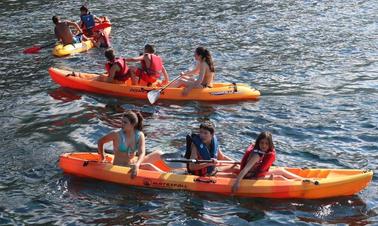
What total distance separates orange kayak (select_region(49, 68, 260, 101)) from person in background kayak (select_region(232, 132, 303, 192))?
4962 millimetres

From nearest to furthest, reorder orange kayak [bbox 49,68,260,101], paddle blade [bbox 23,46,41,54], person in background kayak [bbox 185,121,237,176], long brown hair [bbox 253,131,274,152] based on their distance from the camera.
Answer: long brown hair [bbox 253,131,274,152] < person in background kayak [bbox 185,121,237,176] < orange kayak [bbox 49,68,260,101] < paddle blade [bbox 23,46,41,54]

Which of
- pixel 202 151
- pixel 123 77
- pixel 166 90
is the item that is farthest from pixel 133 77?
pixel 202 151

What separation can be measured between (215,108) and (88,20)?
8.59 metres

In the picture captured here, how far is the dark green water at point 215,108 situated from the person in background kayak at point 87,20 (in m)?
1.04

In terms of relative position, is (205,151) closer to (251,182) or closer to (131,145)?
(251,182)

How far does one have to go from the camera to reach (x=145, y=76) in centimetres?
1550

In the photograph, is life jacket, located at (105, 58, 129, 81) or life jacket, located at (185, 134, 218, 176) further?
life jacket, located at (105, 58, 129, 81)

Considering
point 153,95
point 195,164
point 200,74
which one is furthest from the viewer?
point 200,74

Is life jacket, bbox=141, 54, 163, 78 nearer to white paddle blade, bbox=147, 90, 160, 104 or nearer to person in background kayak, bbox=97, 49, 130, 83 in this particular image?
person in background kayak, bbox=97, 49, 130, 83

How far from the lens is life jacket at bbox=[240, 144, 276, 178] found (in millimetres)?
9762

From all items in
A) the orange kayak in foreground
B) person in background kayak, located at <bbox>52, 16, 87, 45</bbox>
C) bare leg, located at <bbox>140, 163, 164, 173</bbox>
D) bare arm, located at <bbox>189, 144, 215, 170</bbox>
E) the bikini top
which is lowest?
the orange kayak in foreground

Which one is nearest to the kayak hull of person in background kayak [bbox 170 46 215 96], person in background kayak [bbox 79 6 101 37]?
person in background kayak [bbox 79 6 101 37]

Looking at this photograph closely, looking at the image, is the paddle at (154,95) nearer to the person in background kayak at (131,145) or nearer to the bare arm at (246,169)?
the person in background kayak at (131,145)

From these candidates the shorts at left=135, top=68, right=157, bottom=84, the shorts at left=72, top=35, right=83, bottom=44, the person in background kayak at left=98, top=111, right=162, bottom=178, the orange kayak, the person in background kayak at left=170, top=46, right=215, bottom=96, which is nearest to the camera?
the person in background kayak at left=98, top=111, right=162, bottom=178
